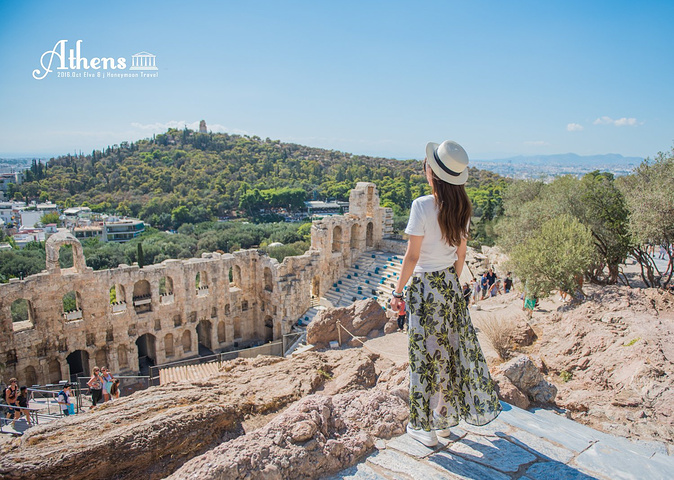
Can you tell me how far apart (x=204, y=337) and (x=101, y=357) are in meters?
5.42

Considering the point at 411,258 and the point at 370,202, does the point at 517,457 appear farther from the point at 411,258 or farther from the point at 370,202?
the point at 370,202

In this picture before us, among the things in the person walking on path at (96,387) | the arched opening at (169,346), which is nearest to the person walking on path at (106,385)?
the person walking on path at (96,387)

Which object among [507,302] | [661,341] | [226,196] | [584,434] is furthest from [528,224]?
[226,196]

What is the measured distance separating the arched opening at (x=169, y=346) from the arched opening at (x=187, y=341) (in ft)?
2.31

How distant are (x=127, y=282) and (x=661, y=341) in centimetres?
2017

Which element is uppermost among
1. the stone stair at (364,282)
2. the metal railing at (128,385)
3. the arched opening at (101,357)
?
the stone stair at (364,282)

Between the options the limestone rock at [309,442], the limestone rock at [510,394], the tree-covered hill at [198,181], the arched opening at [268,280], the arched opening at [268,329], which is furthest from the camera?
the tree-covered hill at [198,181]

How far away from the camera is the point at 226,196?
250 ft

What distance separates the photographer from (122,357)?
2167 centimetres

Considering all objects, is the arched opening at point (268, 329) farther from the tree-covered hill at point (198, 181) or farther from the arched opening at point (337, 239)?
the tree-covered hill at point (198, 181)

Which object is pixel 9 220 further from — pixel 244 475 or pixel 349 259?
pixel 244 475

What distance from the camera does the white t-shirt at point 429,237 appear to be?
164 inches

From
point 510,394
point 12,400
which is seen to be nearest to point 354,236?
point 12,400

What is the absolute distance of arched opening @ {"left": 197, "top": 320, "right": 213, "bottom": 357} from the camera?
2439 cm
